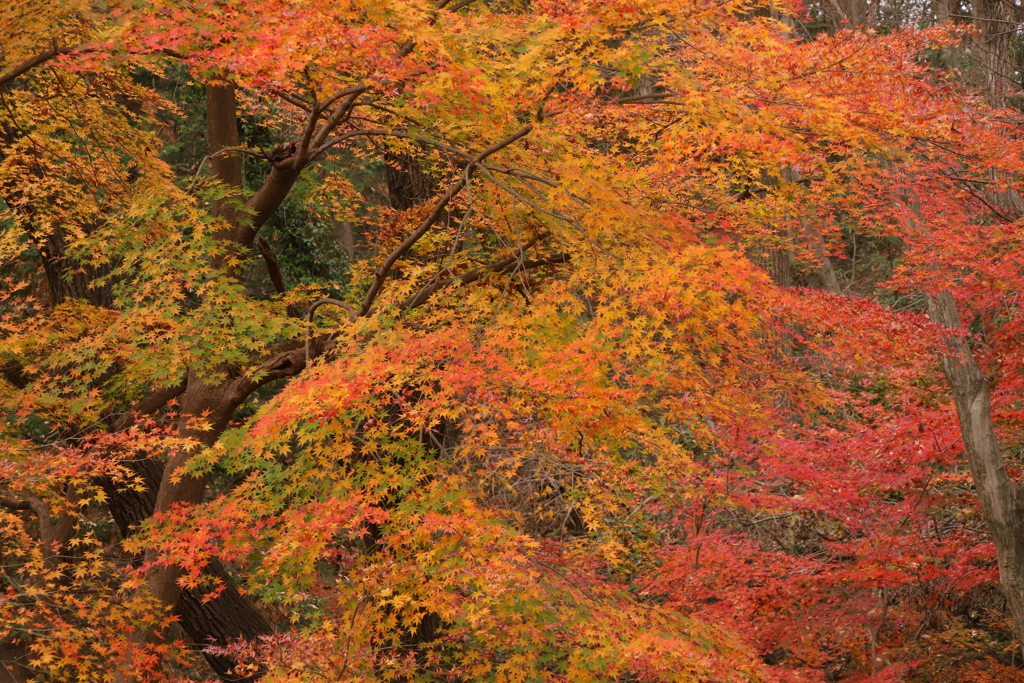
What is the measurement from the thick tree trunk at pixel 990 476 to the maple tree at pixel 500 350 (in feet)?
0.09

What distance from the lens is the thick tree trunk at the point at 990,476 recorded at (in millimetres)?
7887

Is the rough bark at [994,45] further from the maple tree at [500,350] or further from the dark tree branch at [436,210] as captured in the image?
the dark tree branch at [436,210]

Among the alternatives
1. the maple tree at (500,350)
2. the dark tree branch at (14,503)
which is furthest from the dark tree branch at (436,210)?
the dark tree branch at (14,503)

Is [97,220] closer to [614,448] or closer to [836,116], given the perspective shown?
[614,448]

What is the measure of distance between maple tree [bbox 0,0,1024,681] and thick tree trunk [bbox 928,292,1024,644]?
28 mm

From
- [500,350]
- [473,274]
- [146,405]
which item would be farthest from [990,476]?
[146,405]

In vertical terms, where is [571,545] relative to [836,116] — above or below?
below

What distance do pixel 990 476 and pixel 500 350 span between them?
4.69 metres

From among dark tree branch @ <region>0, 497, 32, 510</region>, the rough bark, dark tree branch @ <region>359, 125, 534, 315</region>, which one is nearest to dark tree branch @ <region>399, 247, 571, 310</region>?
dark tree branch @ <region>359, 125, 534, 315</region>

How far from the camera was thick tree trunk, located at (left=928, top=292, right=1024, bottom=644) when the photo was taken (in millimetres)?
7887

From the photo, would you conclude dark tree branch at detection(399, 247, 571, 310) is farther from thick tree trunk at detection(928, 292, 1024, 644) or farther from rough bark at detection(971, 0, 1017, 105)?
rough bark at detection(971, 0, 1017, 105)

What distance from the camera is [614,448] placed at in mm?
7621

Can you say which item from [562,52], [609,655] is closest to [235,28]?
[562,52]

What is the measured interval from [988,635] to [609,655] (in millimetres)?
5788
